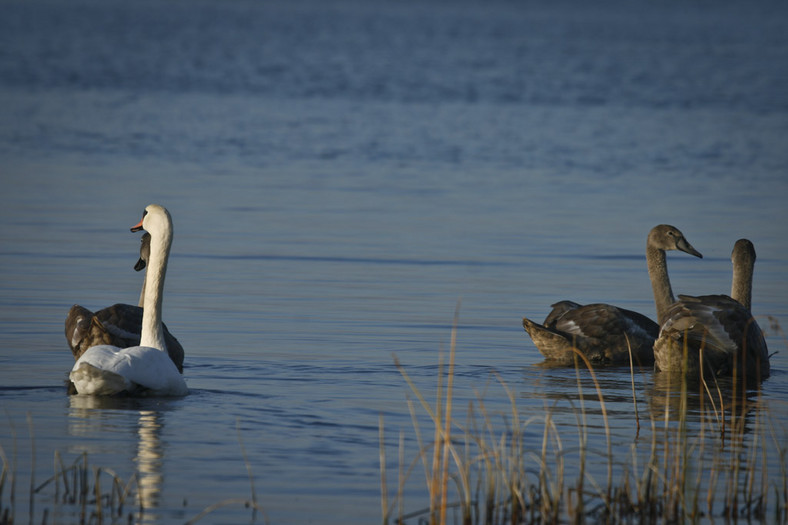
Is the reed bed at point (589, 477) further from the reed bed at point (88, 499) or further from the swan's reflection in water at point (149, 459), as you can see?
the swan's reflection in water at point (149, 459)

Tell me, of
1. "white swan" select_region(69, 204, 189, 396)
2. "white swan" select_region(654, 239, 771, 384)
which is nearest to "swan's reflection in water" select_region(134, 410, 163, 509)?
"white swan" select_region(69, 204, 189, 396)

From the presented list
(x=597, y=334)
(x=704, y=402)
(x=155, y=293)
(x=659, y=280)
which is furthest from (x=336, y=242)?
(x=704, y=402)

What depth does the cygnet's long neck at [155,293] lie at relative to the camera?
9.35 metres

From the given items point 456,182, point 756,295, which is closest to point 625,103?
point 456,182

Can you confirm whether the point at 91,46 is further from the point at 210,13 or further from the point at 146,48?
the point at 210,13

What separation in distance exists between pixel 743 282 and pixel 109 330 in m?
5.49

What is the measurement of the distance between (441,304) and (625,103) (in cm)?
2952

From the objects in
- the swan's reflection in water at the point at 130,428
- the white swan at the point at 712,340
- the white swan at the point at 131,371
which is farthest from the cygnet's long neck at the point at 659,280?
the swan's reflection in water at the point at 130,428

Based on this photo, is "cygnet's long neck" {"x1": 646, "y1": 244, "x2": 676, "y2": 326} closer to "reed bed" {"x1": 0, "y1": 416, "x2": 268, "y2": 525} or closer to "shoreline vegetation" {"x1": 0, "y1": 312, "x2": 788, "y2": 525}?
"shoreline vegetation" {"x1": 0, "y1": 312, "x2": 788, "y2": 525}

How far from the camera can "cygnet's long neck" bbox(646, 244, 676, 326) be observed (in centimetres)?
1262

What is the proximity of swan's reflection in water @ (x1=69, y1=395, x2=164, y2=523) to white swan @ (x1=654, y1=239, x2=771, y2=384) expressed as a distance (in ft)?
13.5

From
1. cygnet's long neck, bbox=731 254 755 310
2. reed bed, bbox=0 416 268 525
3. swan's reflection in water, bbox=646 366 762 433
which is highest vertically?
cygnet's long neck, bbox=731 254 755 310

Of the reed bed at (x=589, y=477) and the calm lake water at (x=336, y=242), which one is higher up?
the calm lake water at (x=336, y=242)

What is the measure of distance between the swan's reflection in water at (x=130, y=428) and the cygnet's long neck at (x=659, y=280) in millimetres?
5502
